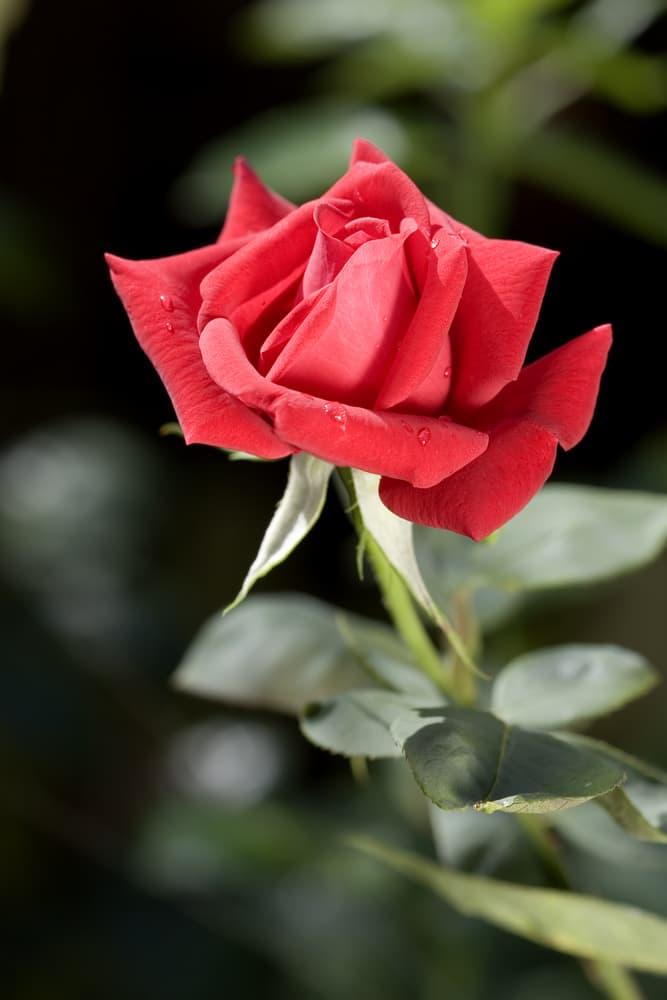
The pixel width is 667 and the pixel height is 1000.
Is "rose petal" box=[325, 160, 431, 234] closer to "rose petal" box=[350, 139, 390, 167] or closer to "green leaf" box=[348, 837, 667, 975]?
"rose petal" box=[350, 139, 390, 167]

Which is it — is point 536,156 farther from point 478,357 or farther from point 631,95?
point 478,357

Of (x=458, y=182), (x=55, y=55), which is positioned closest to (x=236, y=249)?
(x=458, y=182)

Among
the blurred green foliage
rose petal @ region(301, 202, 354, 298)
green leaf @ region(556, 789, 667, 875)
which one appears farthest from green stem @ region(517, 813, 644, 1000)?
the blurred green foliage

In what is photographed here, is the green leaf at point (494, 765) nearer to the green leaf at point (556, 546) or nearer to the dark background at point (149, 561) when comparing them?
the green leaf at point (556, 546)

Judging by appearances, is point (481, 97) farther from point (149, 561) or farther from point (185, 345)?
point (185, 345)

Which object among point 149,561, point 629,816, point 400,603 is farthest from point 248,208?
point 149,561

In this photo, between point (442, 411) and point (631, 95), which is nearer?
point (442, 411)

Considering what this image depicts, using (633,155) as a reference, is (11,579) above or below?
below
